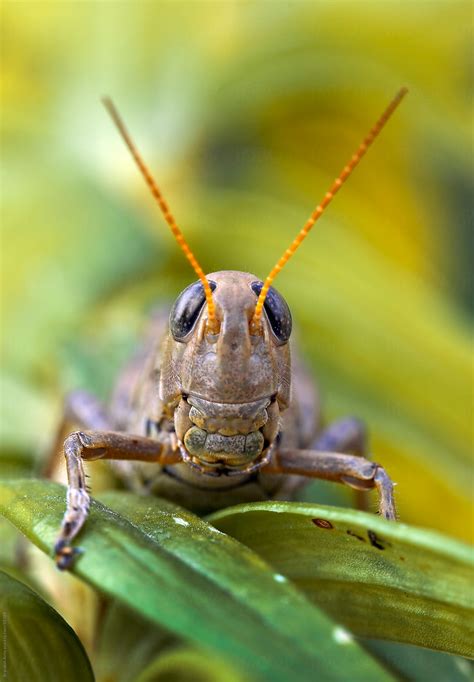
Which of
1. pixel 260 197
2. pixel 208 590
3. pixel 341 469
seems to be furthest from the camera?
pixel 260 197

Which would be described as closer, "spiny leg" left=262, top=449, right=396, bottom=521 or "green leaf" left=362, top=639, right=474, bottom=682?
"green leaf" left=362, top=639, right=474, bottom=682

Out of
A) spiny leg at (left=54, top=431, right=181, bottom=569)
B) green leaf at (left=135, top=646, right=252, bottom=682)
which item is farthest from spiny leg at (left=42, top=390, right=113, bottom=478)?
green leaf at (left=135, top=646, right=252, bottom=682)

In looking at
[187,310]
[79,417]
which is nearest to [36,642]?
[187,310]

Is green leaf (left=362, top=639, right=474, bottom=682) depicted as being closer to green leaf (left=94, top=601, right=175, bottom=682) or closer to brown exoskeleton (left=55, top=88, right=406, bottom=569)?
brown exoskeleton (left=55, top=88, right=406, bottom=569)

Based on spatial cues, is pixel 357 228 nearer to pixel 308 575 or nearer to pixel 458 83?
pixel 458 83

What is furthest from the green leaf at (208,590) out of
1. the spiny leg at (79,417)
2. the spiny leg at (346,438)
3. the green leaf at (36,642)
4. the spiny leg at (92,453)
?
the spiny leg at (346,438)

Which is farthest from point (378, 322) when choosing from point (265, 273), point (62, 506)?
point (62, 506)

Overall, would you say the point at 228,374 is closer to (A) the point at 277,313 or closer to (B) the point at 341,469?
(A) the point at 277,313
